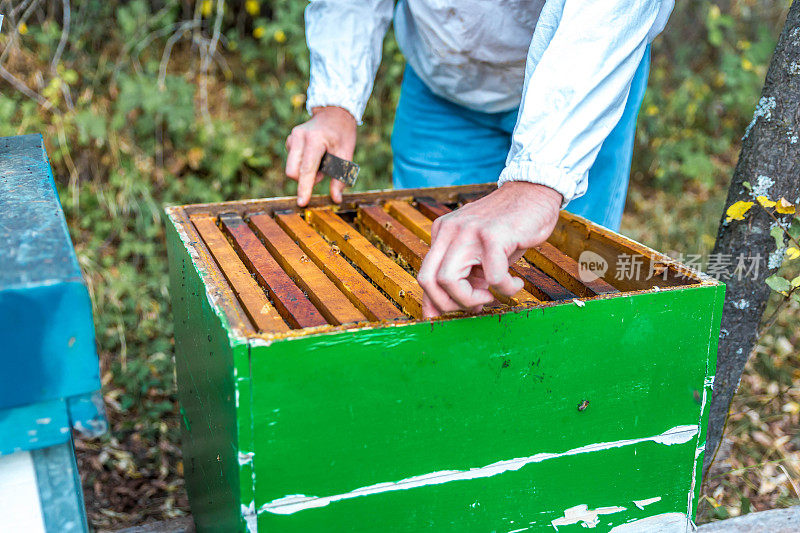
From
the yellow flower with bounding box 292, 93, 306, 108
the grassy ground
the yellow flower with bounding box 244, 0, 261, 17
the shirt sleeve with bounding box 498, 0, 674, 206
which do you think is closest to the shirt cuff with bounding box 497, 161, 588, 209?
the shirt sleeve with bounding box 498, 0, 674, 206

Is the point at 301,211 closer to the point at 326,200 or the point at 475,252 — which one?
the point at 326,200

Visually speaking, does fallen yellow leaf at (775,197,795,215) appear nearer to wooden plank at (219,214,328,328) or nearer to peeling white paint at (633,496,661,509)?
peeling white paint at (633,496,661,509)

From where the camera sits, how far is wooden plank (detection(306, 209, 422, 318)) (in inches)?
44.3

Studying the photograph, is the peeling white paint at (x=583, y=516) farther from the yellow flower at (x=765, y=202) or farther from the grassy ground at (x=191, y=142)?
the grassy ground at (x=191, y=142)

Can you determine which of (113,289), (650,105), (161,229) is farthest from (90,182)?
(650,105)

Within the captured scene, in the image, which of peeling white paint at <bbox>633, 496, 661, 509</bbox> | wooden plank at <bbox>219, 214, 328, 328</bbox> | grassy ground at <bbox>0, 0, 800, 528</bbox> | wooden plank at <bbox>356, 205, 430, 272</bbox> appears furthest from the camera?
grassy ground at <bbox>0, 0, 800, 528</bbox>

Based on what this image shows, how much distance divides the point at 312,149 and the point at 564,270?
24.7 inches

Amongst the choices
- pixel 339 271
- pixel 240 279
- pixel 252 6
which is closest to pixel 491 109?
pixel 339 271

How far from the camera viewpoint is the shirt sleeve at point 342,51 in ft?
5.49

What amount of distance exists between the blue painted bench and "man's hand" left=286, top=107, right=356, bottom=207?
2.22ft

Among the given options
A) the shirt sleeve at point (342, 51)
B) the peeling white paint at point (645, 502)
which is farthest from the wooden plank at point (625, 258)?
the shirt sleeve at point (342, 51)

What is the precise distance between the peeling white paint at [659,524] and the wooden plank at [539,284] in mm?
407

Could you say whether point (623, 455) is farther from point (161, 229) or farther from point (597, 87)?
point (161, 229)

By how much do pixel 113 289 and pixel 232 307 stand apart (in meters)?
2.14
